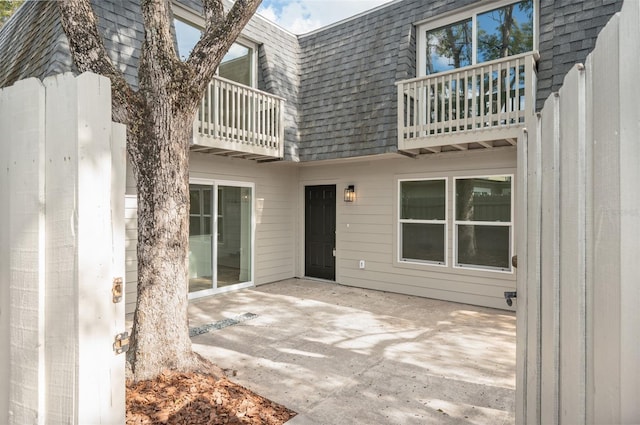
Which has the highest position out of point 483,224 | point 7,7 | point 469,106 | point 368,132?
point 7,7

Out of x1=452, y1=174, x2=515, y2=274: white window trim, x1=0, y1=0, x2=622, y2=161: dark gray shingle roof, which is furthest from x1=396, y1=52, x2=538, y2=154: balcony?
x1=452, y1=174, x2=515, y2=274: white window trim

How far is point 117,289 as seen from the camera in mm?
1256

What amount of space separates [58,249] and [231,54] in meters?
6.42

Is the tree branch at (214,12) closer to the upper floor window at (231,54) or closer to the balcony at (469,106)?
the upper floor window at (231,54)

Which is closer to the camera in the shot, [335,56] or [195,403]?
[195,403]

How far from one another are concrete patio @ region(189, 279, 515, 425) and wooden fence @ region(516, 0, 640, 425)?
168 centimetres

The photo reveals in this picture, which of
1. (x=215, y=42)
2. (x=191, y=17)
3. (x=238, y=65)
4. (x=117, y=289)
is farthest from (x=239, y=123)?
(x=117, y=289)

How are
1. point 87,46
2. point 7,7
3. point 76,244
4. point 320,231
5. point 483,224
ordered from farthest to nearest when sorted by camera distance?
point 7,7 → point 320,231 → point 483,224 → point 87,46 → point 76,244

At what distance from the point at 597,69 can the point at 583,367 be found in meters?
0.70

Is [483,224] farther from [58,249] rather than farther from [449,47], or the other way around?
[58,249]

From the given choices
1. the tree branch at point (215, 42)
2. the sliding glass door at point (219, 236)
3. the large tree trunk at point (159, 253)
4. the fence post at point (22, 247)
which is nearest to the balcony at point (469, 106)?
the sliding glass door at point (219, 236)

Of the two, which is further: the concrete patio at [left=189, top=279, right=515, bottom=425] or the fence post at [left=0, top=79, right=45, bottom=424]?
the concrete patio at [left=189, top=279, right=515, bottom=425]

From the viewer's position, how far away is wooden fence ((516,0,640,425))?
2.27 ft

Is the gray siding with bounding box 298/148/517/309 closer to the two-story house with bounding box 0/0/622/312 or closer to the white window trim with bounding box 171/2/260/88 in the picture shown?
the two-story house with bounding box 0/0/622/312
